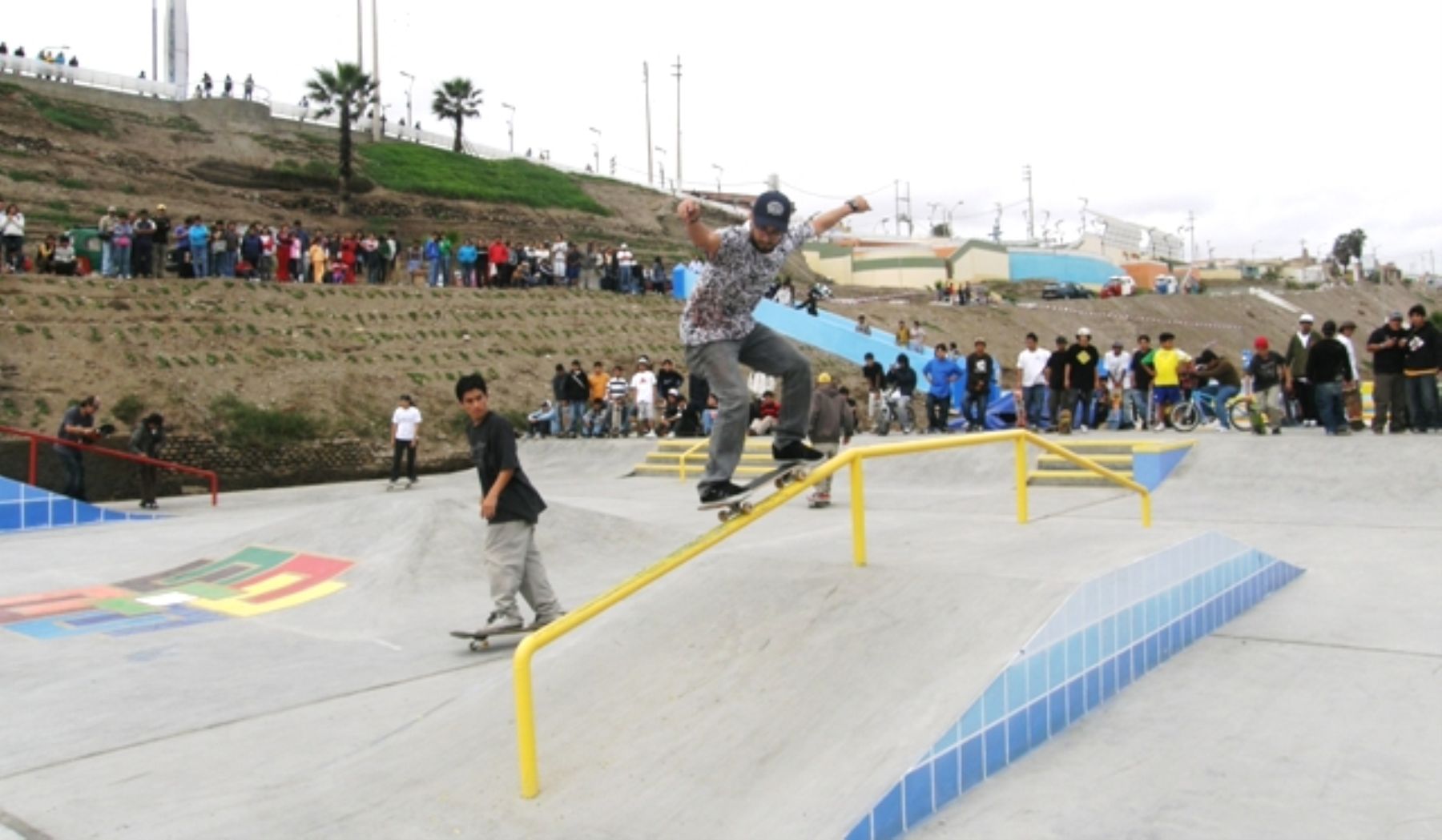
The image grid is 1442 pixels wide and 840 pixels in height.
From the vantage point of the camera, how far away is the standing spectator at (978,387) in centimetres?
1767

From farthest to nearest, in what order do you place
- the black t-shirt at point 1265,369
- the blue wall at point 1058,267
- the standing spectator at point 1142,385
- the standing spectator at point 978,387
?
the blue wall at point 1058,267
the standing spectator at point 978,387
the standing spectator at point 1142,385
the black t-shirt at point 1265,369

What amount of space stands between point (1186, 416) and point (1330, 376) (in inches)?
108

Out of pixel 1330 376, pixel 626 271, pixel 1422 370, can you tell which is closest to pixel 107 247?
pixel 626 271

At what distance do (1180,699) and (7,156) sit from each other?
44.8 meters

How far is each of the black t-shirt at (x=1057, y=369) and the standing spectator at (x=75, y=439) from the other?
50.0 ft

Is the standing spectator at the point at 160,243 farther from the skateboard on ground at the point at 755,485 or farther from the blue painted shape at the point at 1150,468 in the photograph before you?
the skateboard on ground at the point at 755,485

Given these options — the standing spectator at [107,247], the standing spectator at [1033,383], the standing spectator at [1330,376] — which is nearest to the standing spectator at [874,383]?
the standing spectator at [1033,383]

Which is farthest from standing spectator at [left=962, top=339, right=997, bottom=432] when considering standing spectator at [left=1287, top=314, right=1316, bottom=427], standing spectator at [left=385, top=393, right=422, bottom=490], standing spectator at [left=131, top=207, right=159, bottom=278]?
standing spectator at [left=131, top=207, right=159, bottom=278]

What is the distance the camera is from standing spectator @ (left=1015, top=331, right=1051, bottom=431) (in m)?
16.8

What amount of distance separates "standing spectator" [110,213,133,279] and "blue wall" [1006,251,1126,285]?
55206mm

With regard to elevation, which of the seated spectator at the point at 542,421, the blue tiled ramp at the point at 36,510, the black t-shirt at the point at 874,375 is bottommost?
the blue tiled ramp at the point at 36,510

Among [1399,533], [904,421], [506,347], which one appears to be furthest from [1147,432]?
[506,347]

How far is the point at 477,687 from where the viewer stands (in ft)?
18.1

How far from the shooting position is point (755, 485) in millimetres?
5715
